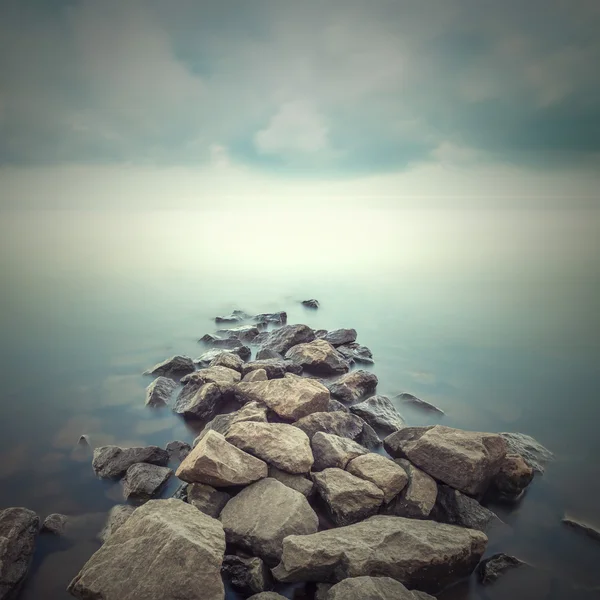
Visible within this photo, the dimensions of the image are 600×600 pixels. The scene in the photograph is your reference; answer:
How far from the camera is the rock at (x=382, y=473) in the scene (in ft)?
13.8

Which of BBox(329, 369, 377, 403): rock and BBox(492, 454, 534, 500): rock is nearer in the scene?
BBox(492, 454, 534, 500): rock

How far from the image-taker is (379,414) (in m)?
6.30

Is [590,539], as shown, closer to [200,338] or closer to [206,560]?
[206,560]

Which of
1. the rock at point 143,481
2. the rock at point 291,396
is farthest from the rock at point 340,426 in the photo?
the rock at point 143,481

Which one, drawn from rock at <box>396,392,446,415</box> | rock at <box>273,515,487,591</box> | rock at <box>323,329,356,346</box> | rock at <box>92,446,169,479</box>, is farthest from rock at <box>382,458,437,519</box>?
rock at <box>323,329,356,346</box>

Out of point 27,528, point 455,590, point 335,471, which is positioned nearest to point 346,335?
point 335,471

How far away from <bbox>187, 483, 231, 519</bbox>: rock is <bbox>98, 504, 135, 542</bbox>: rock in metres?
0.70

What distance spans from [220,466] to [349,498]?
140cm

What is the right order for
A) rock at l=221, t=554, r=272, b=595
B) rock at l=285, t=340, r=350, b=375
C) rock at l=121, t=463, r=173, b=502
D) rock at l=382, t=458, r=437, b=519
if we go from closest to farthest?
rock at l=221, t=554, r=272, b=595
rock at l=382, t=458, r=437, b=519
rock at l=121, t=463, r=173, b=502
rock at l=285, t=340, r=350, b=375

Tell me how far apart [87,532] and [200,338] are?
763 centimetres

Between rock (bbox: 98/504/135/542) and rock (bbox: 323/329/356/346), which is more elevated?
rock (bbox: 323/329/356/346)

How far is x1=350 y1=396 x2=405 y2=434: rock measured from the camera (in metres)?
6.09

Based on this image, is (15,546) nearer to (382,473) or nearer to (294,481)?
(294,481)

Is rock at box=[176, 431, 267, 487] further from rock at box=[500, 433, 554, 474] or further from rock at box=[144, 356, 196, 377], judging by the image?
rock at box=[144, 356, 196, 377]
